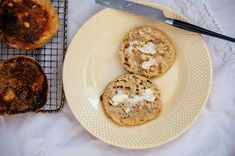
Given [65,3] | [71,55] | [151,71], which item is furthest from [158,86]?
[65,3]

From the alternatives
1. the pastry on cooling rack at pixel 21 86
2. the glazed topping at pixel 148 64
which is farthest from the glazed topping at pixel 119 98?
the pastry on cooling rack at pixel 21 86

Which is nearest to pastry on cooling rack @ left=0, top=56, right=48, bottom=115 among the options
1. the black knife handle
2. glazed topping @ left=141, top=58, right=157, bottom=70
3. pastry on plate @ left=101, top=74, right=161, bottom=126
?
pastry on plate @ left=101, top=74, right=161, bottom=126

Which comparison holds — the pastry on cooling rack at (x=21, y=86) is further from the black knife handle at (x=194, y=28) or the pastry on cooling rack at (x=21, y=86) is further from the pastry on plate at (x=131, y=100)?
the black knife handle at (x=194, y=28)

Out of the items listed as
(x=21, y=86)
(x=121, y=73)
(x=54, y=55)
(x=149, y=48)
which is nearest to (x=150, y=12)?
(x=149, y=48)

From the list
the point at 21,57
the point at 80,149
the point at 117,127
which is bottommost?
the point at 80,149

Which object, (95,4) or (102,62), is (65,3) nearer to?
(95,4)
